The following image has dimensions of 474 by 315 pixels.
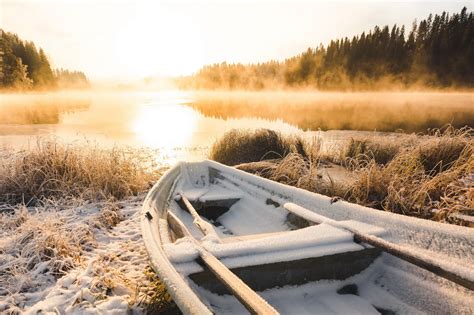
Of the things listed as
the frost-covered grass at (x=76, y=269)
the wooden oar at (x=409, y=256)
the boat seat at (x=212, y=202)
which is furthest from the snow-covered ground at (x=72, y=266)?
the wooden oar at (x=409, y=256)

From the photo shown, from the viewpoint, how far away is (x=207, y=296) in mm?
2023

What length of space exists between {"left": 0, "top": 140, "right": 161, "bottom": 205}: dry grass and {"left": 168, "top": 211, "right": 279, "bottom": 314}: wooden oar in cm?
389

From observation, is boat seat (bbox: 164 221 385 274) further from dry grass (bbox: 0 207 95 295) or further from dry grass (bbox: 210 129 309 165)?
dry grass (bbox: 210 129 309 165)

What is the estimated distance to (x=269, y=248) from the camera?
221 cm

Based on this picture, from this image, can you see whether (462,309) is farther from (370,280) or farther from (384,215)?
(384,215)

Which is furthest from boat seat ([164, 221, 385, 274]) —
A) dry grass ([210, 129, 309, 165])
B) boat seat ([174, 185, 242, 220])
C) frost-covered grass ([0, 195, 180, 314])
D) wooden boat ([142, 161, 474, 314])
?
dry grass ([210, 129, 309, 165])

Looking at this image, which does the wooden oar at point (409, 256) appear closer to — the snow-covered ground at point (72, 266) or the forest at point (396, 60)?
the snow-covered ground at point (72, 266)

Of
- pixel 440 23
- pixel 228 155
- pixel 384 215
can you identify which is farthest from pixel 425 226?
pixel 440 23

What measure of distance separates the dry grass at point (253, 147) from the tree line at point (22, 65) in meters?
48.4

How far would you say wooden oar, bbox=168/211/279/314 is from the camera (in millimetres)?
1429

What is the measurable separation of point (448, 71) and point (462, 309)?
188 feet

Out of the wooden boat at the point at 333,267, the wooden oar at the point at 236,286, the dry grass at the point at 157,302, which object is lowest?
the dry grass at the point at 157,302

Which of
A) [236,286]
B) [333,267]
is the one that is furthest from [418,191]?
[236,286]

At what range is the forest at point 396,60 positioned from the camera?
4662 centimetres
